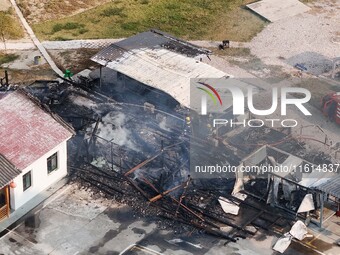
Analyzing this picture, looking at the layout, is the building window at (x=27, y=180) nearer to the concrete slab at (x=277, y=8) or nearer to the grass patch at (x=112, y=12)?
the grass patch at (x=112, y=12)

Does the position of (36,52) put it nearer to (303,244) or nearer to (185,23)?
(185,23)

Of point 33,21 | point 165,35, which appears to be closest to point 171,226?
point 165,35

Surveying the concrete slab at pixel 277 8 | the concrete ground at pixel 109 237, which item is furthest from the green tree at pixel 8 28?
the concrete ground at pixel 109 237

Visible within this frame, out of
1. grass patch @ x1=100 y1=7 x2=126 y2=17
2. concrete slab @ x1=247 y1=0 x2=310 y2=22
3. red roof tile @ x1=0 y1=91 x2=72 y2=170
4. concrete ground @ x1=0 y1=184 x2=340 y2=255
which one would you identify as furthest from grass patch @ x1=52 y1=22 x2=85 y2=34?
concrete ground @ x1=0 y1=184 x2=340 y2=255

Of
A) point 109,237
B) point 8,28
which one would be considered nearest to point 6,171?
point 109,237

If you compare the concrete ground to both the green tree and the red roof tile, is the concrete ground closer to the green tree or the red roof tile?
the red roof tile

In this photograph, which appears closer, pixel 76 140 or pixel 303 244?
pixel 303 244
